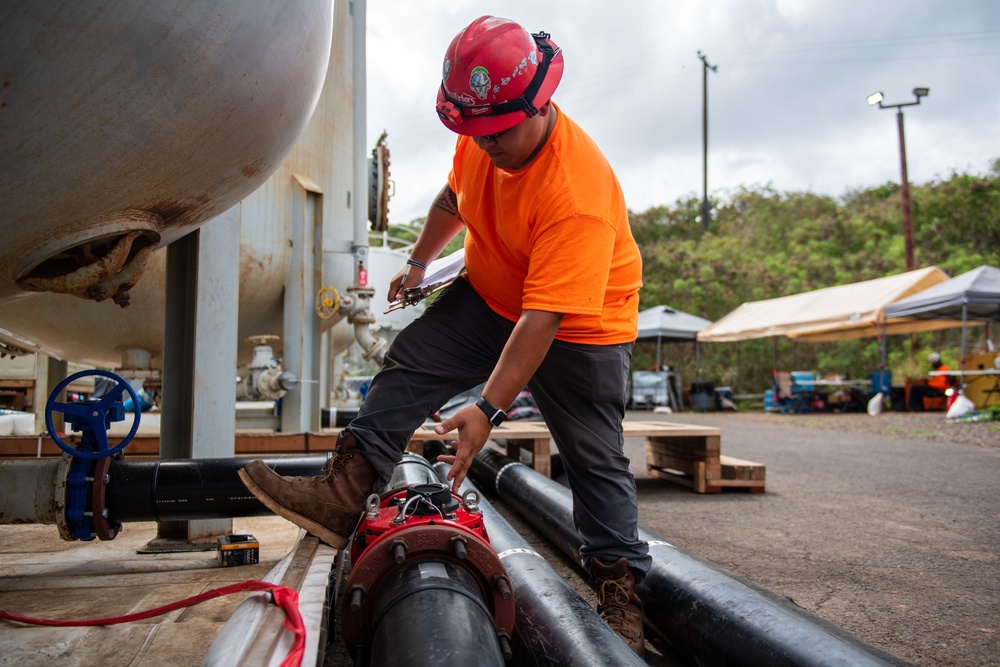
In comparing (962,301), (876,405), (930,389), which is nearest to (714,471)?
(962,301)

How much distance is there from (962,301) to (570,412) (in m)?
11.9

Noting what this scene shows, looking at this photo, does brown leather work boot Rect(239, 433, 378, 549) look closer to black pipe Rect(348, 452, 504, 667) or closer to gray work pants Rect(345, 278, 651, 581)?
gray work pants Rect(345, 278, 651, 581)

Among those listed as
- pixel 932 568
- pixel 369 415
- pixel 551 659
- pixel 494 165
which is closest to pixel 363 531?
pixel 369 415

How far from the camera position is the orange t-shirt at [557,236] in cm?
166

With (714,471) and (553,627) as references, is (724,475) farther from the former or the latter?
(553,627)

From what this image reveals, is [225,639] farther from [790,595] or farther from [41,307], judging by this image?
[41,307]

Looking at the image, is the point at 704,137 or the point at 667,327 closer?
the point at 667,327

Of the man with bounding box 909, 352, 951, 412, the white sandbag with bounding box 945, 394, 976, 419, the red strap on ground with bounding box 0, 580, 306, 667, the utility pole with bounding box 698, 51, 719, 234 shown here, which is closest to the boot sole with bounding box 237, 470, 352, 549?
the red strap on ground with bounding box 0, 580, 306, 667

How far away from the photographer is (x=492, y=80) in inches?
64.6

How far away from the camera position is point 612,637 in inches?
60.1

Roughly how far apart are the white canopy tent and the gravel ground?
24.7ft

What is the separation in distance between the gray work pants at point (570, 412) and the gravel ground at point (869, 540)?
413mm

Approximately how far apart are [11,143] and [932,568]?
10.9 feet

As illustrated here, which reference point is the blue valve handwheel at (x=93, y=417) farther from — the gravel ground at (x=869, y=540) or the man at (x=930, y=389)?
the man at (x=930, y=389)
